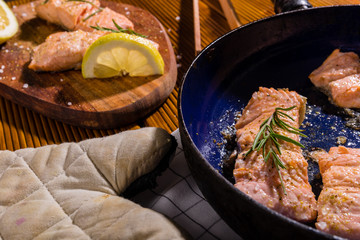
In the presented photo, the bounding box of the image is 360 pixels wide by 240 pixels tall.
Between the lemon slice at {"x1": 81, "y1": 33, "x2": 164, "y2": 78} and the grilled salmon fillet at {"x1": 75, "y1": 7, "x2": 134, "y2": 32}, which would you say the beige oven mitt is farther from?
the grilled salmon fillet at {"x1": 75, "y1": 7, "x2": 134, "y2": 32}

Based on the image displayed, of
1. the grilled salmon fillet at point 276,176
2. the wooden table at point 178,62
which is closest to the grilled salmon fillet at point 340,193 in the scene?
the grilled salmon fillet at point 276,176

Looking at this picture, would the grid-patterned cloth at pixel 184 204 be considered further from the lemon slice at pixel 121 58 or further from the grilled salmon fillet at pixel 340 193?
the lemon slice at pixel 121 58

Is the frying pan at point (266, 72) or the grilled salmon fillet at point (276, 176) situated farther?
the frying pan at point (266, 72)

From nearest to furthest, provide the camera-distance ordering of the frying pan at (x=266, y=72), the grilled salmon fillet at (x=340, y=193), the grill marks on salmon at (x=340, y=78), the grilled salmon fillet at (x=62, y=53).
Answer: the grilled salmon fillet at (x=340, y=193) < the frying pan at (x=266, y=72) < the grill marks on salmon at (x=340, y=78) < the grilled salmon fillet at (x=62, y=53)

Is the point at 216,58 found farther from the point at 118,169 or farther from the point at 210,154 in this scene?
the point at 118,169

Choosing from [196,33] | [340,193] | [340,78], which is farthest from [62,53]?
[340,193]

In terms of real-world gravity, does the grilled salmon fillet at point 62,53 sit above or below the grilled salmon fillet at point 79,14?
below

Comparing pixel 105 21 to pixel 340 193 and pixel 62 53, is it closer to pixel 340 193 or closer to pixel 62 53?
pixel 62 53

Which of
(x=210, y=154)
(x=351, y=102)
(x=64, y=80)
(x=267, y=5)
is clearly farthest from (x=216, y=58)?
(x=267, y=5)

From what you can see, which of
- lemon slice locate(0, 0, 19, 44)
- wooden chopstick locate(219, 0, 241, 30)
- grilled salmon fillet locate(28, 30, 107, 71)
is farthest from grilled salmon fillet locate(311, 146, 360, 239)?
lemon slice locate(0, 0, 19, 44)
